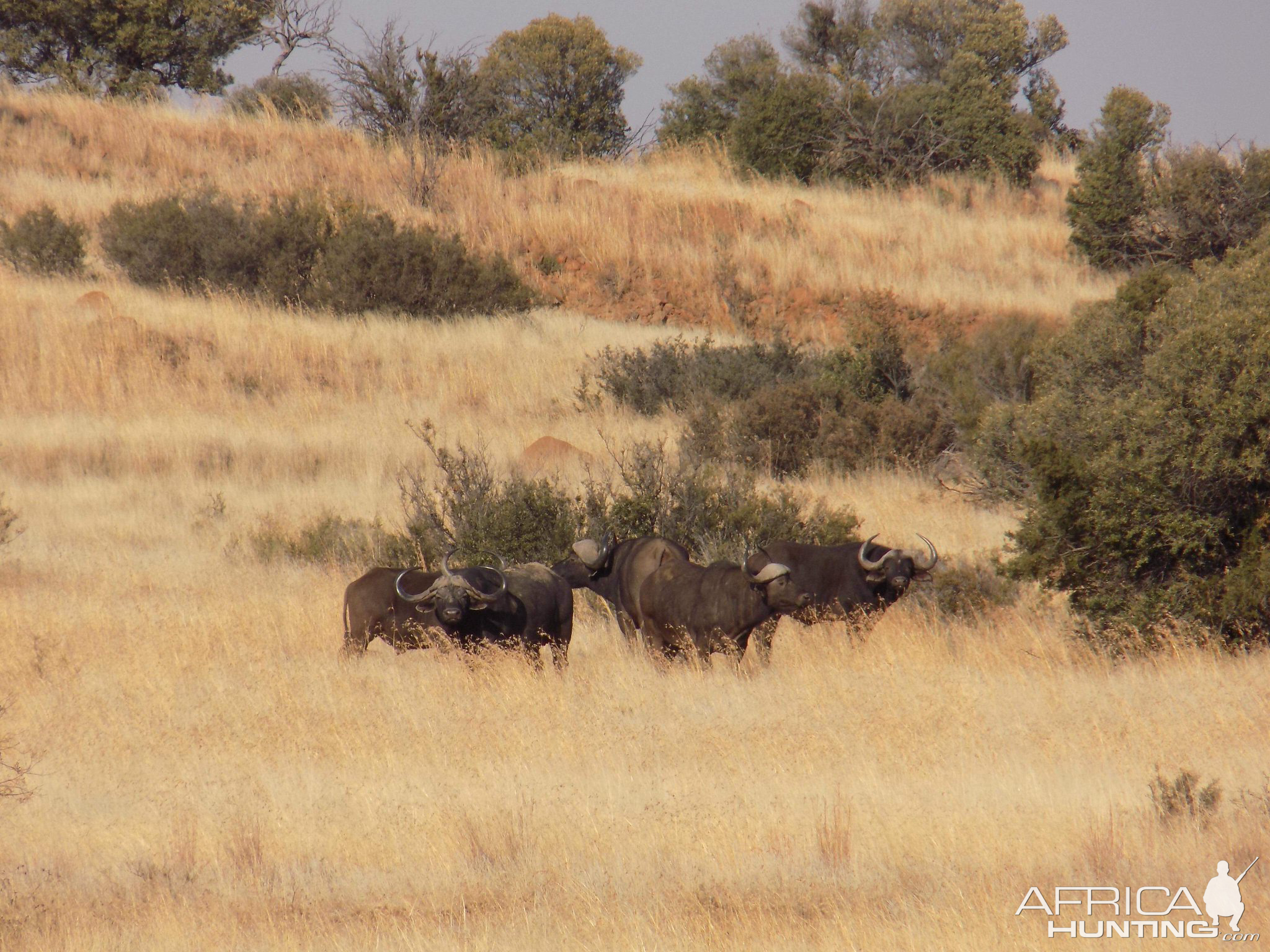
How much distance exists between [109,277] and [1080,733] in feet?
66.5

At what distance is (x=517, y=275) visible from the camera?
79.4ft

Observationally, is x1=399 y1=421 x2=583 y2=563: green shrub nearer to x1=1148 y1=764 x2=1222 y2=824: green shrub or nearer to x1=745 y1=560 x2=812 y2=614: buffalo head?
x1=745 y1=560 x2=812 y2=614: buffalo head

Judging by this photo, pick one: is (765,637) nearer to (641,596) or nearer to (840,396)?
(641,596)

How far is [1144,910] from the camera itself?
15.3 feet

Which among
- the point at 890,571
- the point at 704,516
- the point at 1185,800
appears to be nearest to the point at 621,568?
the point at 890,571

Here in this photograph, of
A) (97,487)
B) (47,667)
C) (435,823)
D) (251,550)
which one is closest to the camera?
(435,823)

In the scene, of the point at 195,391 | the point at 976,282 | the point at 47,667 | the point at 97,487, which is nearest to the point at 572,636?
the point at 47,667

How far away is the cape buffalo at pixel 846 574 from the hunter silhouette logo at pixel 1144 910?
4259 mm

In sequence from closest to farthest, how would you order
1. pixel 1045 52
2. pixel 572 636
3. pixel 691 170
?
pixel 572 636 < pixel 691 170 < pixel 1045 52

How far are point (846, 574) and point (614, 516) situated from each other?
2.76 metres

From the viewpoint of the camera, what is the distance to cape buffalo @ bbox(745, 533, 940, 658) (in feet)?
30.0

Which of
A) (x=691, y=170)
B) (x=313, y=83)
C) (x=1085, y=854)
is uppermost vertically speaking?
(x=313, y=83)

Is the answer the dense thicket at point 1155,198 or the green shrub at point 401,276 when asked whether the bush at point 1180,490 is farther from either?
the dense thicket at point 1155,198

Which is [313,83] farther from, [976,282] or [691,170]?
[976,282]
